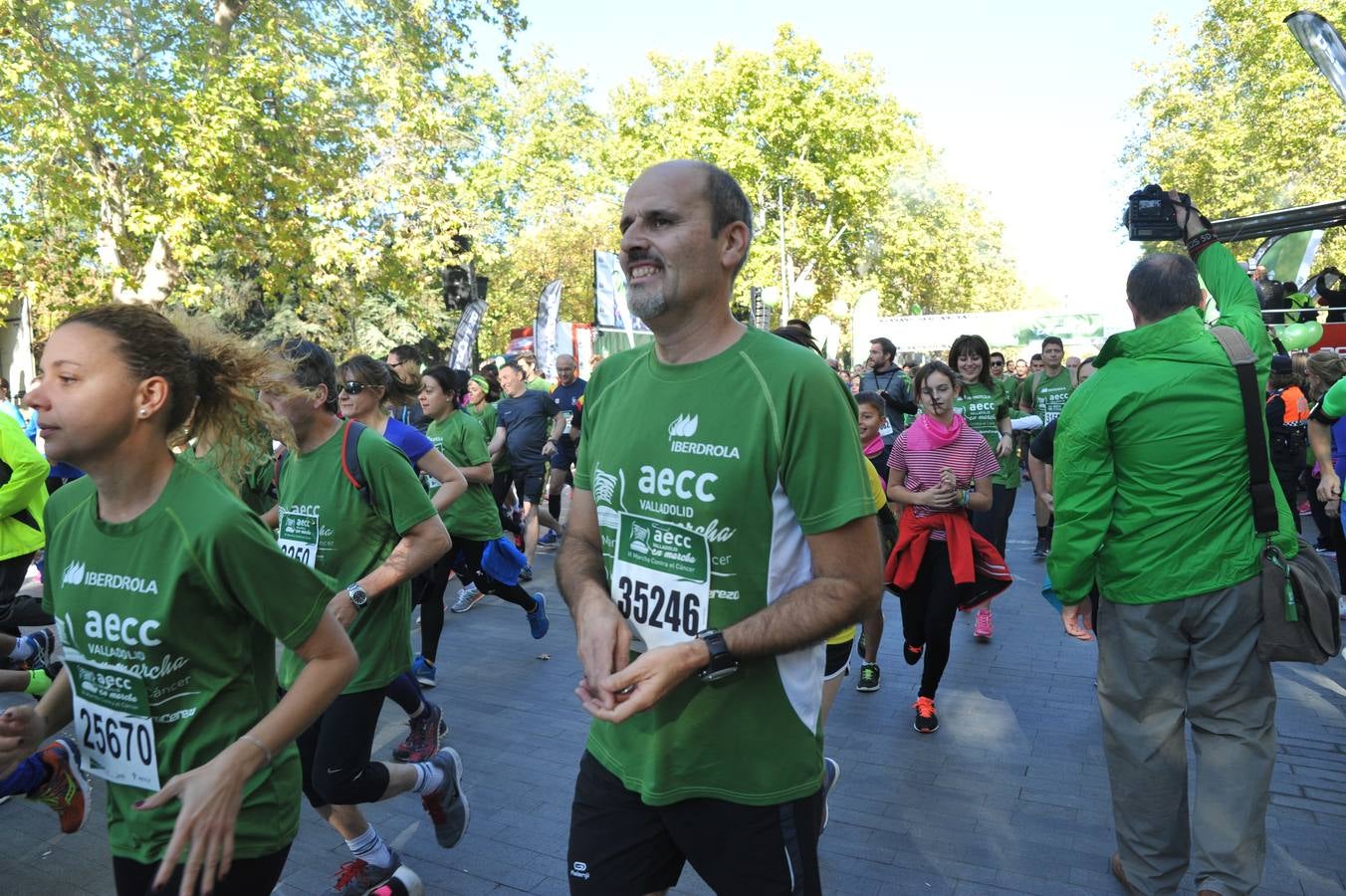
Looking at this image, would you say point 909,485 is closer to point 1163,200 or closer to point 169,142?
point 1163,200

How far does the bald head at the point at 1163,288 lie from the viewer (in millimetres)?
3189

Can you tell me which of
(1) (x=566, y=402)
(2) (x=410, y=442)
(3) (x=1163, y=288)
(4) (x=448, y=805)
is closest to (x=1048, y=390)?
(1) (x=566, y=402)

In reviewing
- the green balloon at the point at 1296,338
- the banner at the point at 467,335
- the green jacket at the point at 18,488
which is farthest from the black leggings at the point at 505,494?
the green balloon at the point at 1296,338

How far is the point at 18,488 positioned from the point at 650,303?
4.66 metres

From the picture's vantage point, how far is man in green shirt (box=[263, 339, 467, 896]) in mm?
3398

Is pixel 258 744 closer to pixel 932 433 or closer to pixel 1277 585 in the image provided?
pixel 1277 585

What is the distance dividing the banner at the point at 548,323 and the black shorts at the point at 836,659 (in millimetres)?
16274

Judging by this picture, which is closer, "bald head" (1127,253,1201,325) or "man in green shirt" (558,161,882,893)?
"man in green shirt" (558,161,882,893)

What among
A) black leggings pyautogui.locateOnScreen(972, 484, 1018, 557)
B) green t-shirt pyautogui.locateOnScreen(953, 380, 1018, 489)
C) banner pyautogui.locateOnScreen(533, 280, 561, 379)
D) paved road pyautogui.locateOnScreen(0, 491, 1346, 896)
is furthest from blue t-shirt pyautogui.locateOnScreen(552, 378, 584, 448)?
banner pyautogui.locateOnScreen(533, 280, 561, 379)

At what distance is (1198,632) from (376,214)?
1593 cm

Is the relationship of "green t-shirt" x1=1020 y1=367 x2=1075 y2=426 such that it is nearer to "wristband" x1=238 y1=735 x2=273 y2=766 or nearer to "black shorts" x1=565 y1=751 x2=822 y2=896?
"black shorts" x1=565 y1=751 x2=822 y2=896

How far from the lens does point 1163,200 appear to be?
3.79m

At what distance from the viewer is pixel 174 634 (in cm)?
197

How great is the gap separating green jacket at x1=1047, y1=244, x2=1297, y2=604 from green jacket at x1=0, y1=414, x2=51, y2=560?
5.01 metres
